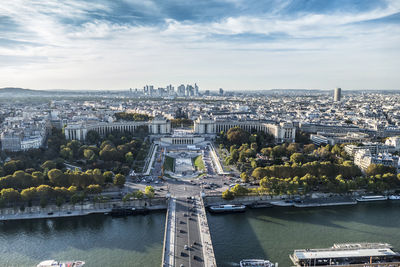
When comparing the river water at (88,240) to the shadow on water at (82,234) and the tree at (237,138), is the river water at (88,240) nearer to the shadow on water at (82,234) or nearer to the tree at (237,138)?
the shadow on water at (82,234)

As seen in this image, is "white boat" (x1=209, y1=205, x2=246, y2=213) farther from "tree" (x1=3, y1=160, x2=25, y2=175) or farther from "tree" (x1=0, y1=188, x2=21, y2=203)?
"tree" (x1=3, y1=160, x2=25, y2=175)

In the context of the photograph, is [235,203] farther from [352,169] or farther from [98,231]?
[352,169]

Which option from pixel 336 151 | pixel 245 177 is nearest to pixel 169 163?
pixel 245 177

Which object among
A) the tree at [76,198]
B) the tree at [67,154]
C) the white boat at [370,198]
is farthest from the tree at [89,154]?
the white boat at [370,198]

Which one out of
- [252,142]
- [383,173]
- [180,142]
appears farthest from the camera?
[180,142]

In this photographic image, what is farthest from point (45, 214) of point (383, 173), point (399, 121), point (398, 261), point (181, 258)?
point (399, 121)

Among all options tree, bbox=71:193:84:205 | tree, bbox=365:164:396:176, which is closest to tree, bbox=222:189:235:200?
tree, bbox=71:193:84:205

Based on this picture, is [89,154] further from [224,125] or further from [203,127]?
[224,125]
